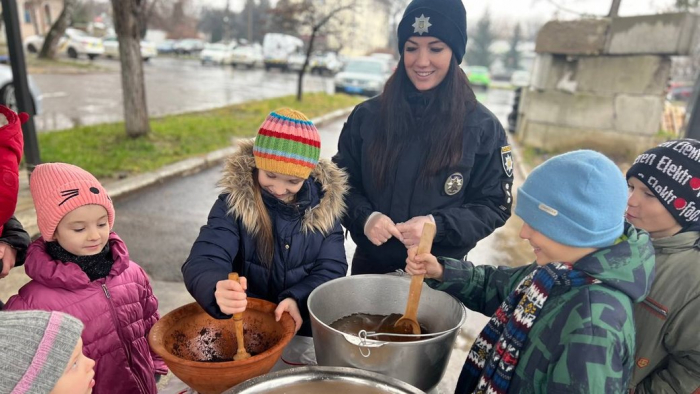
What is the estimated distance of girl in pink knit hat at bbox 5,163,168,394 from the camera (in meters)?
1.51

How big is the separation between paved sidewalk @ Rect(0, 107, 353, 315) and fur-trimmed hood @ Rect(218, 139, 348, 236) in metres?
2.01

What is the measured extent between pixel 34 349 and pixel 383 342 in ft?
2.39

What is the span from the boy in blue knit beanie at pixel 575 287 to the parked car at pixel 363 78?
16707 millimetres

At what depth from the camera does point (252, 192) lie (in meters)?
1.58

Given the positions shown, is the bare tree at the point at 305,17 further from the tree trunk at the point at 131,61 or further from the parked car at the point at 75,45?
the parked car at the point at 75,45

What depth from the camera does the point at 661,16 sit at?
21.2 feet

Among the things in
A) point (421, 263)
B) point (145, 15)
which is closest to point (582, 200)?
point (421, 263)

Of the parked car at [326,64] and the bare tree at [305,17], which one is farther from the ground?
the bare tree at [305,17]

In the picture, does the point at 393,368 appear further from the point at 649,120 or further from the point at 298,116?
the point at 649,120

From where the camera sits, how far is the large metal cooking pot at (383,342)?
1.14 metres

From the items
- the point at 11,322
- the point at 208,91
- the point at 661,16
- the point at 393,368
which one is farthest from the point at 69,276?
the point at 208,91

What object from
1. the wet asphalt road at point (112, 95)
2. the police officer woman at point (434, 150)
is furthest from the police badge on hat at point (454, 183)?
the wet asphalt road at point (112, 95)

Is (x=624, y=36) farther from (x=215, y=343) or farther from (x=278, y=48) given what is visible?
(x=278, y=48)

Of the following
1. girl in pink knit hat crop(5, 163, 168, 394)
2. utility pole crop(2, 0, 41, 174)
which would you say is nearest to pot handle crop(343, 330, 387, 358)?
girl in pink knit hat crop(5, 163, 168, 394)
